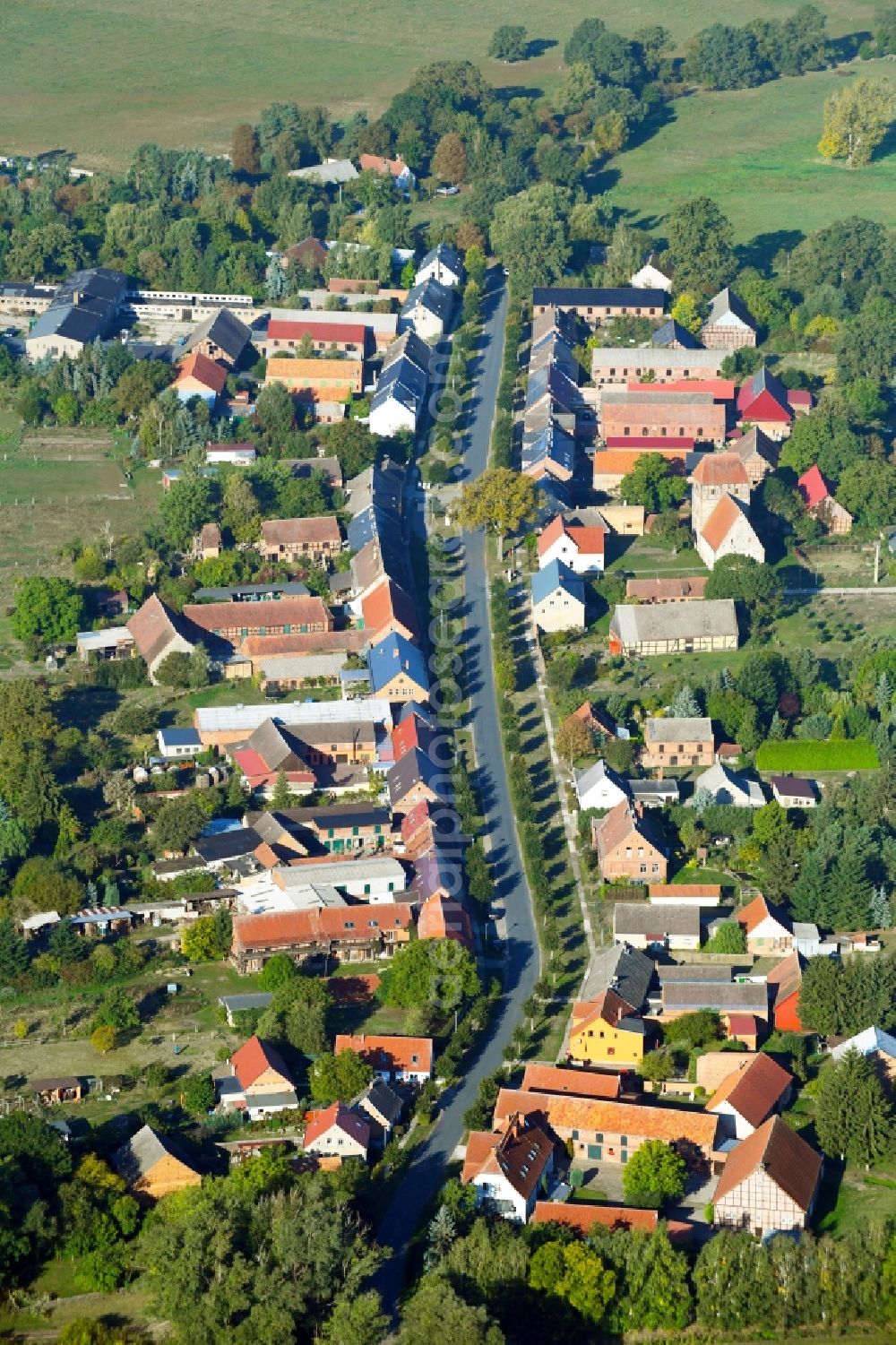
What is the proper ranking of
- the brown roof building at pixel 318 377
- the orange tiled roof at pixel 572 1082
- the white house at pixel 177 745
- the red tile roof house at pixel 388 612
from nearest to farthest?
the orange tiled roof at pixel 572 1082 → the white house at pixel 177 745 → the red tile roof house at pixel 388 612 → the brown roof building at pixel 318 377

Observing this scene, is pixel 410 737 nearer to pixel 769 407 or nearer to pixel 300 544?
pixel 300 544

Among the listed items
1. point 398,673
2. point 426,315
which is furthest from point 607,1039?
point 426,315

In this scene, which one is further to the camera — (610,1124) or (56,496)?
(56,496)

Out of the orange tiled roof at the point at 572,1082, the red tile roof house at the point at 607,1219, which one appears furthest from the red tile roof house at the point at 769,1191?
the orange tiled roof at the point at 572,1082

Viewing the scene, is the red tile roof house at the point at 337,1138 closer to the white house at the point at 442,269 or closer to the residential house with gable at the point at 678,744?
the residential house with gable at the point at 678,744

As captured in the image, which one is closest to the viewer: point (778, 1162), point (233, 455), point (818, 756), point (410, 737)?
point (778, 1162)

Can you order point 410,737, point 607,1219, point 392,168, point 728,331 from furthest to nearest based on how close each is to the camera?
point 392,168 → point 728,331 → point 410,737 → point 607,1219

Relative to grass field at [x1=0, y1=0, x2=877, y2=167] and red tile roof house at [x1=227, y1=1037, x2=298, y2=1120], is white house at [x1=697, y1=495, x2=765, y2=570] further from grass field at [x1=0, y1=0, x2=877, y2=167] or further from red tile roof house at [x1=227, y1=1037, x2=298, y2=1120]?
grass field at [x1=0, y1=0, x2=877, y2=167]
